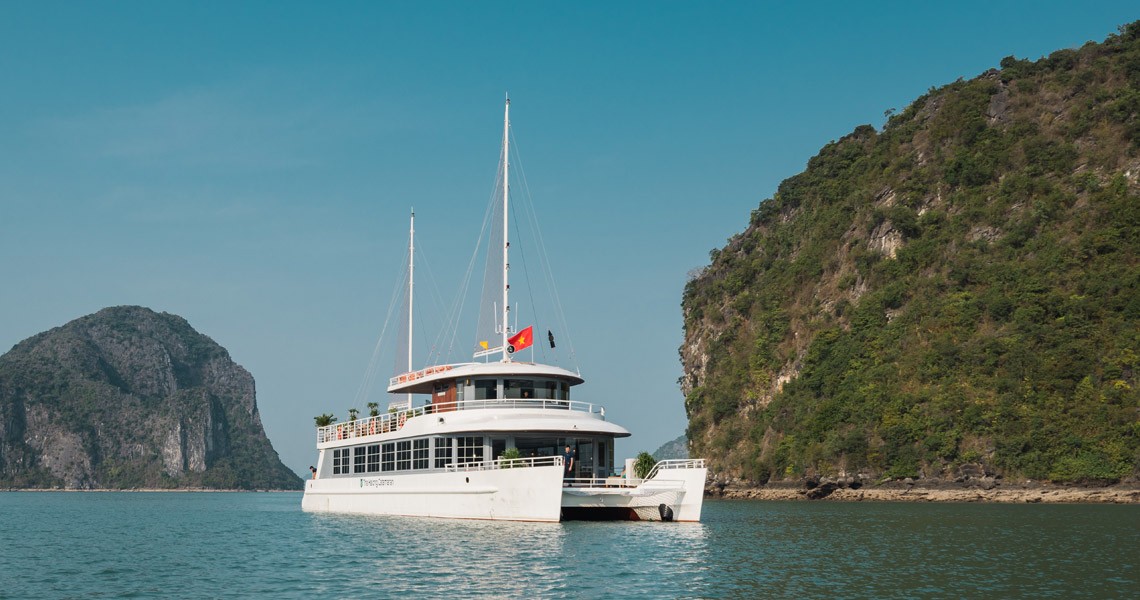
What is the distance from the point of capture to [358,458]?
43781mm

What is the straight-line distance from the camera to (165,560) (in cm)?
2841

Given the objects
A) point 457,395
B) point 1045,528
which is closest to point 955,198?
point 1045,528

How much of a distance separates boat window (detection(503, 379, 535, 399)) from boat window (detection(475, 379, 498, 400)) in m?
0.40

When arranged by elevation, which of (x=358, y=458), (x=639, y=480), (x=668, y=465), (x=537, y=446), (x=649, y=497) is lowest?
(x=649, y=497)

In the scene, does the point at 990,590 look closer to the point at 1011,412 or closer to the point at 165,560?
the point at 165,560

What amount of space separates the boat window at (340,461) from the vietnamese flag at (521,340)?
11.2m

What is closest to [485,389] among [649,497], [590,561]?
[649,497]

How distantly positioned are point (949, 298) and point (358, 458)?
177 ft

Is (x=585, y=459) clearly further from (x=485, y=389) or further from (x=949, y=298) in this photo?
(x=949, y=298)

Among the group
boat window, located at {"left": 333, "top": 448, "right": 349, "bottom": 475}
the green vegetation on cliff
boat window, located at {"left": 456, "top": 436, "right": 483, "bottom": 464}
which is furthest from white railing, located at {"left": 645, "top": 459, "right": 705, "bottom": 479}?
the green vegetation on cliff

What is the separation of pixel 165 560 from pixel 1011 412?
2237 inches

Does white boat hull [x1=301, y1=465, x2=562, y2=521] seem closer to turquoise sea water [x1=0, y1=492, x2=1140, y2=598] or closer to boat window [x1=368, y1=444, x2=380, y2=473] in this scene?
boat window [x1=368, y1=444, x2=380, y2=473]

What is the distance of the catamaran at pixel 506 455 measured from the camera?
3316 centimetres

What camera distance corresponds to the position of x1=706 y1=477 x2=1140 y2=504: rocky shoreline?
201ft
